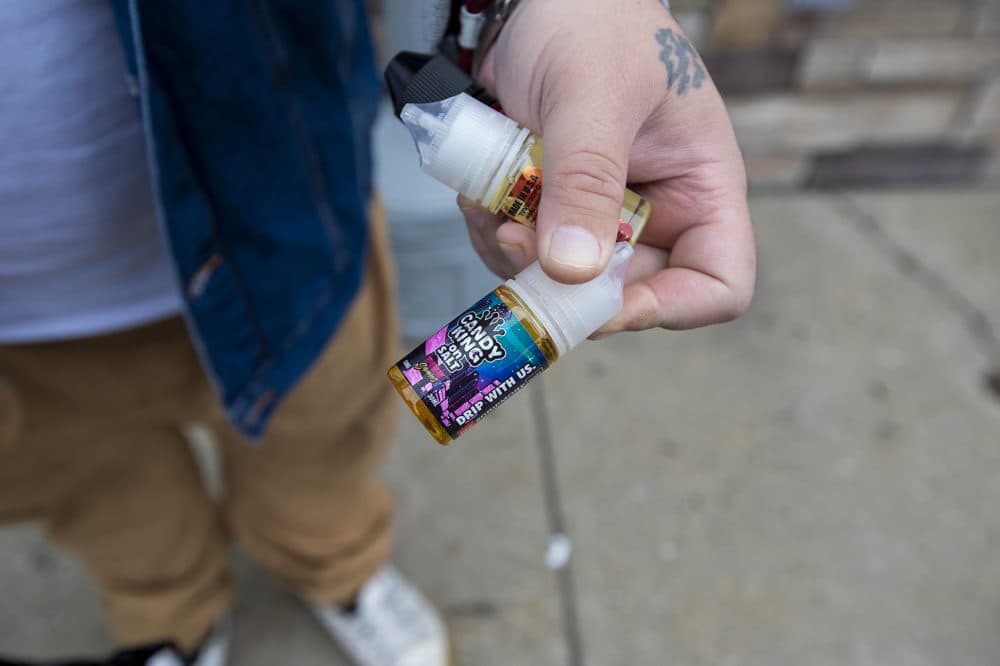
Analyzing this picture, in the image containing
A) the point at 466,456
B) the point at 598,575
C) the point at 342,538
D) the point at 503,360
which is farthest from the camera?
the point at 466,456

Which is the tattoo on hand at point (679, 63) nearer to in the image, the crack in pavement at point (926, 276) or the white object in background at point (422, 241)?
the white object in background at point (422, 241)

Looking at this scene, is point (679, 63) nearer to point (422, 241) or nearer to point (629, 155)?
point (629, 155)

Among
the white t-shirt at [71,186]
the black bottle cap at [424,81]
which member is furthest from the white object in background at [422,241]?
the black bottle cap at [424,81]

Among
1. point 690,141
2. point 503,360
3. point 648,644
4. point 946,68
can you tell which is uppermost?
point 690,141

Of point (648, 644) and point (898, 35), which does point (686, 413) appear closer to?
point (648, 644)

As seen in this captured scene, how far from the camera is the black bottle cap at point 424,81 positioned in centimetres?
74

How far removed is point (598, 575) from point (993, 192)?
2.30 m

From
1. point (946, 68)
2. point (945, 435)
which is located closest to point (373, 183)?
point (945, 435)

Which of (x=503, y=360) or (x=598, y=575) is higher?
(x=503, y=360)

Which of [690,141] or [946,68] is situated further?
[946,68]

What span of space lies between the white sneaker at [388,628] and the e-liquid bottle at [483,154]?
113cm

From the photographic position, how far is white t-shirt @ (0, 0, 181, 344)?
80cm

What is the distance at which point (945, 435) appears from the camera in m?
2.04

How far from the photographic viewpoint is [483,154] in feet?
2.33
